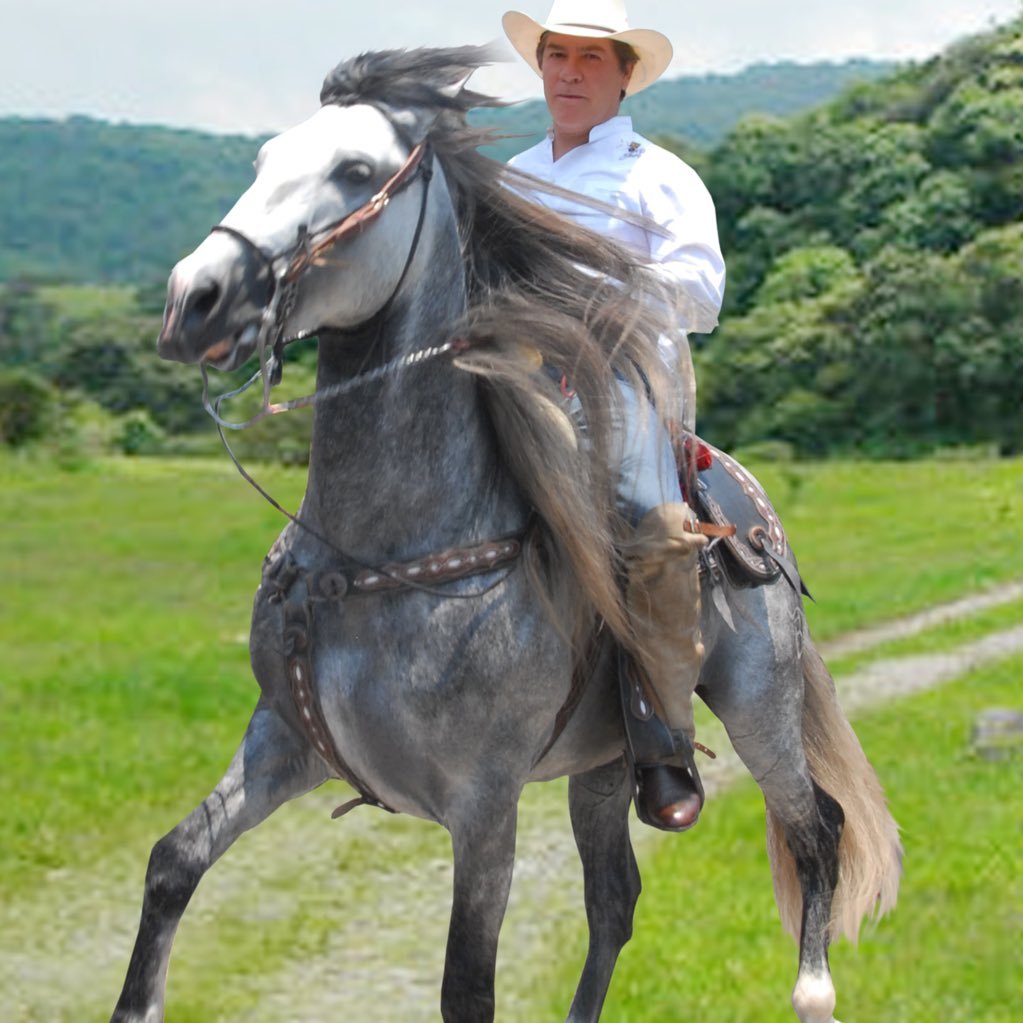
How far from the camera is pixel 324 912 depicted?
22.8 feet

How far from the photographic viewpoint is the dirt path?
19.5ft

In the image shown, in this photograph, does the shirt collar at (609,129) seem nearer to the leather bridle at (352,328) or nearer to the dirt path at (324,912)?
the leather bridle at (352,328)

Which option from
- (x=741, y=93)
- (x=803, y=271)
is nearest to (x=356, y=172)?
(x=803, y=271)

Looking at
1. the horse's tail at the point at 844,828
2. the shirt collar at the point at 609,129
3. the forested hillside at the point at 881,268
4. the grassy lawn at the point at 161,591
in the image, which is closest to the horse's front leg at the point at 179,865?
the shirt collar at the point at 609,129

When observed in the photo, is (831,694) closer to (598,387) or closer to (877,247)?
(598,387)

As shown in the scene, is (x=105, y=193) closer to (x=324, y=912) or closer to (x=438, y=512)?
(x=324, y=912)

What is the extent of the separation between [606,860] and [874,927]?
2321mm

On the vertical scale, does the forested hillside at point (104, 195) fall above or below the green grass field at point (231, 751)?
below

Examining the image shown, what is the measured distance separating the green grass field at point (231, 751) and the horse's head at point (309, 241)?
10.7 ft

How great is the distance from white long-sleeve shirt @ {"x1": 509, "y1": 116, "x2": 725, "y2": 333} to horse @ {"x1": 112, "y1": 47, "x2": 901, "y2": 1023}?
13cm

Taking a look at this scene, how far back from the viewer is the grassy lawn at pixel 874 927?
18.7 feet

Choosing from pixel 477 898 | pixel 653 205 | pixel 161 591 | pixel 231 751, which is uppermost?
pixel 653 205

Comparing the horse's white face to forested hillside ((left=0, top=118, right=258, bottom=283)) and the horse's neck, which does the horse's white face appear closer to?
the horse's neck

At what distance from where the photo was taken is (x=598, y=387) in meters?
3.45
